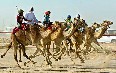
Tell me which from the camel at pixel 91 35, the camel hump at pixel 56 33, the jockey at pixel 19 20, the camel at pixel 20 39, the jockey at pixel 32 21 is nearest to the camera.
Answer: the jockey at pixel 19 20

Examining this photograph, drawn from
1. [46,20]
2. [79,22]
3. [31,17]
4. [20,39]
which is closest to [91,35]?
[79,22]

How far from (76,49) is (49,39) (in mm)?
3583

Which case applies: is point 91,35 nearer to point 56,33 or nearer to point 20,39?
point 56,33

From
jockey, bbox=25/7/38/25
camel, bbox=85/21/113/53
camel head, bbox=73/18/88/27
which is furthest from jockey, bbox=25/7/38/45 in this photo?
camel, bbox=85/21/113/53

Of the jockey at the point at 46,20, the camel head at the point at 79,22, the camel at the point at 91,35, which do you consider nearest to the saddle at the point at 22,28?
the jockey at the point at 46,20

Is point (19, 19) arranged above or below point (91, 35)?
above

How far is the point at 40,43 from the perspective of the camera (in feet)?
57.7

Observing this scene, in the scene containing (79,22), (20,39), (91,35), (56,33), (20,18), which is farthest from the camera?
(91,35)

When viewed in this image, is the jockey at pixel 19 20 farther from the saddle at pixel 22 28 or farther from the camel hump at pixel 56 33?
the camel hump at pixel 56 33

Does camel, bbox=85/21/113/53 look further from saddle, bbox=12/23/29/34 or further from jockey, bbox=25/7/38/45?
saddle, bbox=12/23/29/34

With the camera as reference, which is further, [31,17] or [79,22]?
[79,22]

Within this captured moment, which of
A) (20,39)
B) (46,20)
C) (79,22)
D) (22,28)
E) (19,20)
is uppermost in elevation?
(19,20)

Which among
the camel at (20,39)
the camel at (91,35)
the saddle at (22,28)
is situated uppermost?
the saddle at (22,28)

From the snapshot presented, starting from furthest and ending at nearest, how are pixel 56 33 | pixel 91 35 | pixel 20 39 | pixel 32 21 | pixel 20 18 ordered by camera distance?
pixel 91 35, pixel 56 33, pixel 32 21, pixel 20 39, pixel 20 18
